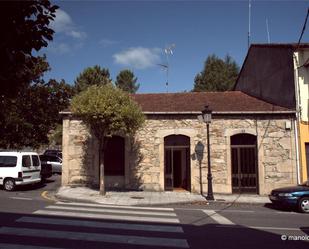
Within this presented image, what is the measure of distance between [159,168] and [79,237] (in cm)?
1028

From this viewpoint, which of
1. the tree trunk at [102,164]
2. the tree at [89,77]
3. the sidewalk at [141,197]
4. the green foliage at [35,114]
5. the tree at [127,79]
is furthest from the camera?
the tree at [127,79]

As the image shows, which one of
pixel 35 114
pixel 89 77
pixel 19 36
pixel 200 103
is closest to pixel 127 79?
pixel 89 77

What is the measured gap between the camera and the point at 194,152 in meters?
17.3

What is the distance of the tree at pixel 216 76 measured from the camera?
45812 millimetres

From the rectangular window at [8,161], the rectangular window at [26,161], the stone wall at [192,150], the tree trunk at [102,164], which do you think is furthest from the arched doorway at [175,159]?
the rectangular window at [8,161]

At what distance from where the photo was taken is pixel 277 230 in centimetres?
877

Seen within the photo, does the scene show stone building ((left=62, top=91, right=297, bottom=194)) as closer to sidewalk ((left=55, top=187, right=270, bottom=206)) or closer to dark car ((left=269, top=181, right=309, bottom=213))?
sidewalk ((left=55, top=187, right=270, bottom=206))

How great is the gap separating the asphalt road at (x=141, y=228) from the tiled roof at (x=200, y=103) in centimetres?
689

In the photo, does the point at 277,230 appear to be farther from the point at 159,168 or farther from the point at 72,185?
the point at 72,185

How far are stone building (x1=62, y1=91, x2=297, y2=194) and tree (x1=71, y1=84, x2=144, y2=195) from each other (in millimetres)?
2215

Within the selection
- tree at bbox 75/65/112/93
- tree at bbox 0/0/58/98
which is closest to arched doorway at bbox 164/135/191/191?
tree at bbox 0/0/58/98

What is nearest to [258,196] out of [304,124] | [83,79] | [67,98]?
[304,124]

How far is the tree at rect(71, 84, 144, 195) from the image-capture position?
14.6m

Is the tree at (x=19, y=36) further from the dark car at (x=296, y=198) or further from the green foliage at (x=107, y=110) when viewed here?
the dark car at (x=296, y=198)
